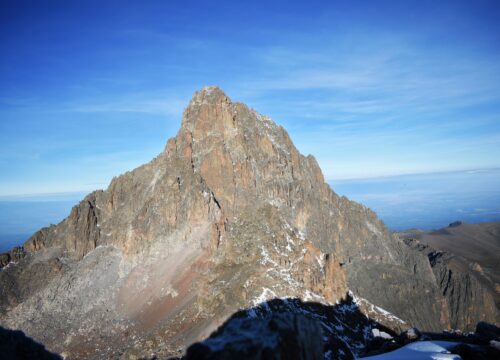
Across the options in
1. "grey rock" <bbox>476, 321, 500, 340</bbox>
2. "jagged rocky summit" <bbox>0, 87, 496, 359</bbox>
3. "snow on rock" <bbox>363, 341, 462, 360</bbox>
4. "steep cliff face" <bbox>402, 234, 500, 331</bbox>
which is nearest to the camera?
"snow on rock" <bbox>363, 341, 462, 360</bbox>

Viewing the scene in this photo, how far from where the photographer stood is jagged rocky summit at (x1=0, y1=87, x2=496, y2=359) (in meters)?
62.5

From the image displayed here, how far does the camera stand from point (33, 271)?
86.8 metres

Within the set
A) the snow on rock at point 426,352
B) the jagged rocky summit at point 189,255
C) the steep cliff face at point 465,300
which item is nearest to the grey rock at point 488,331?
the snow on rock at point 426,352

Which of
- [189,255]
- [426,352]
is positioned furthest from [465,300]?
[426,352]

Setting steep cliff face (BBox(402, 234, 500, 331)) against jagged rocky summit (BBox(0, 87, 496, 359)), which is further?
steep cliff face (BBox(402, 234, 500, 331))

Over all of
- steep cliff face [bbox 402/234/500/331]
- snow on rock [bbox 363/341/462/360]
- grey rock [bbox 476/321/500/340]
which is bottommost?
steep cliff face [bbox 402/234/500/331]

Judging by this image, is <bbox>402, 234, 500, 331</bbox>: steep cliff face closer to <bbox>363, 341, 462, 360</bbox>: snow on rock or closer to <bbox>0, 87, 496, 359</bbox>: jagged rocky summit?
<bbox>0, 87, 496, 359</bbox>: jagged rocky summit

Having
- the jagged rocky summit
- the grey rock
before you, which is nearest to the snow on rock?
the grey rock

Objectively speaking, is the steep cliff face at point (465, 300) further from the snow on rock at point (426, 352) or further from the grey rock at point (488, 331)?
the snow on rock at point (426, 352)

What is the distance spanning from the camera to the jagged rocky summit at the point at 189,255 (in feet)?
205

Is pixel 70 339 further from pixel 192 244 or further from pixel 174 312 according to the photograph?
pixel 192 244

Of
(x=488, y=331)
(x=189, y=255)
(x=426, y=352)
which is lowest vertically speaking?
(x=488, y=331)

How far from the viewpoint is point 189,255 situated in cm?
7500

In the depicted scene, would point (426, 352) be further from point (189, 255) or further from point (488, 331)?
point (189, 255)
